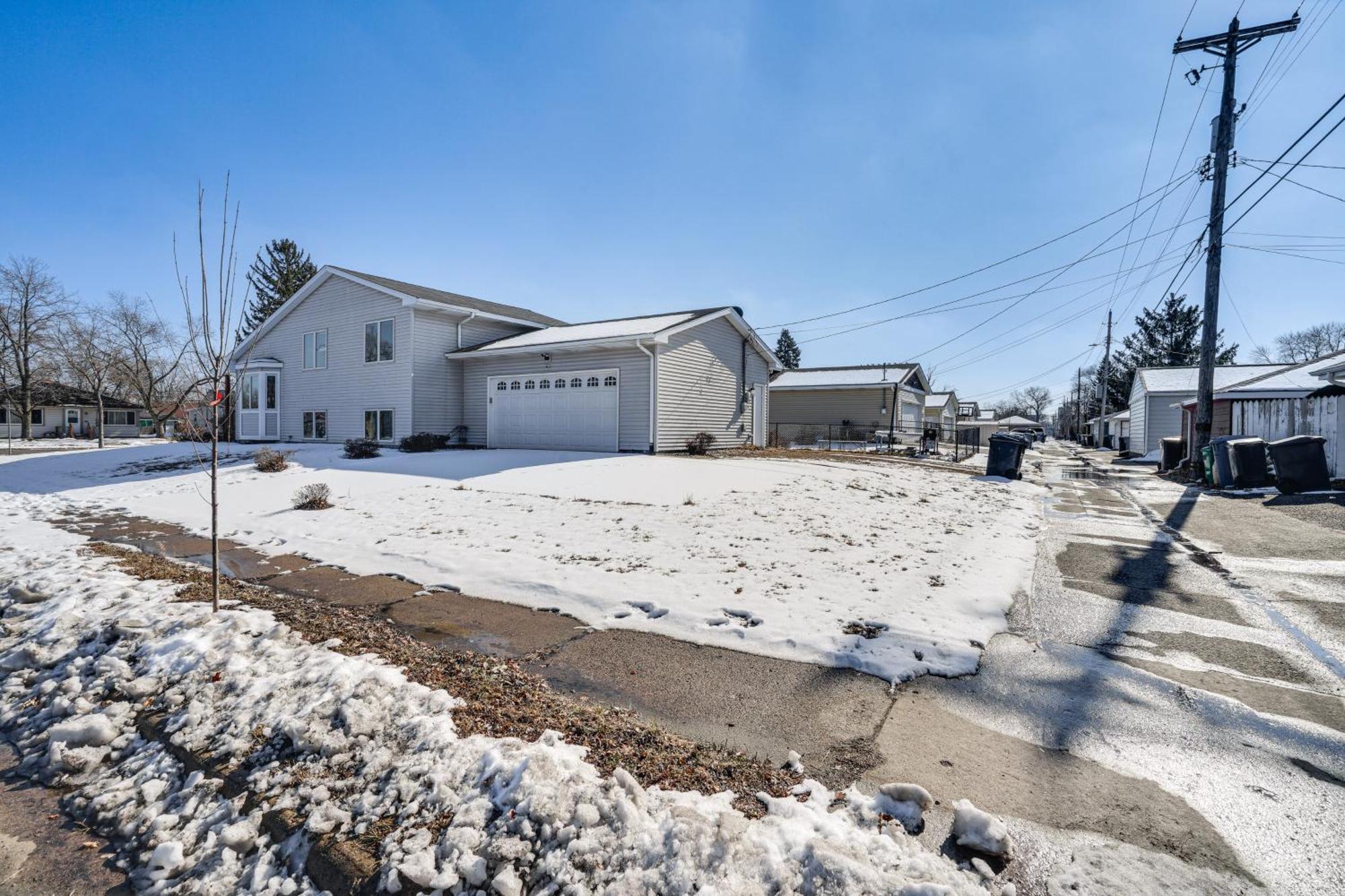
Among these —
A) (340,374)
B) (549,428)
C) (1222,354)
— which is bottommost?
(549,428)

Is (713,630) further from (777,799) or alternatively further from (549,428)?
(549,428)

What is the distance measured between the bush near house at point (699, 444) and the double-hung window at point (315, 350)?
14.2 metres

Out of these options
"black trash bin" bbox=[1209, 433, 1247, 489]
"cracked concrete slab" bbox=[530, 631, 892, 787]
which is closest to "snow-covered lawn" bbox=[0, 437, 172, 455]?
"cracked concrete slab" bbox=[530, 631, 892, 787]

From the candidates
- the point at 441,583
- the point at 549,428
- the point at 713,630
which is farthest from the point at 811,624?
the point at 549,428

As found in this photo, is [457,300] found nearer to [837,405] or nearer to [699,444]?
[699,444]

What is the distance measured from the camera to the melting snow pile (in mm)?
1931

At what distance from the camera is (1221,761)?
269 cm

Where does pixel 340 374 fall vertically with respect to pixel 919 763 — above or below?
above

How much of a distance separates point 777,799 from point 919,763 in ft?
2.66

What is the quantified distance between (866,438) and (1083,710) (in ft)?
93.2

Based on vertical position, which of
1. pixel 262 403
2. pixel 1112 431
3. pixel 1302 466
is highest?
pixel 262 403

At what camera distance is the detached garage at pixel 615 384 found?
52.3 ft

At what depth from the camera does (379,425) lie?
1923 cm

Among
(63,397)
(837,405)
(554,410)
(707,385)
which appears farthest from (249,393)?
(63,397)
